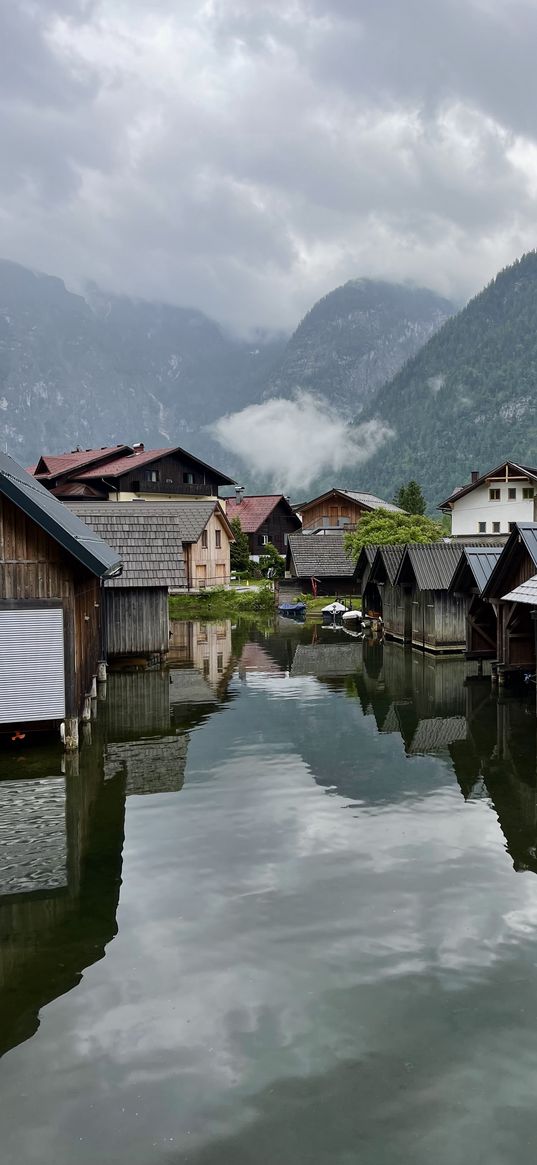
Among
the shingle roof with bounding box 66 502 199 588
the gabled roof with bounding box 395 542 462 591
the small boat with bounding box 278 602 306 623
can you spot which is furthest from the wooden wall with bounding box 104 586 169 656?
the small boat with bounding box 278 602 306 623

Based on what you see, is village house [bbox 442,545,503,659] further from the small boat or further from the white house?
the white house

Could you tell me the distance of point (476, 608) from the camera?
28.0m

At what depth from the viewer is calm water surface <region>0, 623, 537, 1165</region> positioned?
20.8ft

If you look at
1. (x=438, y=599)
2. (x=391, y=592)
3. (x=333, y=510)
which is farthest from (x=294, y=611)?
(x=333, y=510)

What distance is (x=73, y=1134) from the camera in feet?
20.4

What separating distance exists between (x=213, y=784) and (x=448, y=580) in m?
18.7

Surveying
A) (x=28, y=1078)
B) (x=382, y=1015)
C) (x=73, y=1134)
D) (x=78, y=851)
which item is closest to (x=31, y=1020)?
(x=28, y=1078)

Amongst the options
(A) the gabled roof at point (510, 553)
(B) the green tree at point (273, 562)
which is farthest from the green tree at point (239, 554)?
(A) the gabled roof at point (510, 553)

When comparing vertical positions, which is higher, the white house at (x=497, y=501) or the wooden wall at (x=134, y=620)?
the white house at (x=497, y=501)

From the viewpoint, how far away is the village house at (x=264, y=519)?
305 feet

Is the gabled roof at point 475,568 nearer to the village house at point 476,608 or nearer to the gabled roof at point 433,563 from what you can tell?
the village house at point 476,608

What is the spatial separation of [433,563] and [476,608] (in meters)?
4.66

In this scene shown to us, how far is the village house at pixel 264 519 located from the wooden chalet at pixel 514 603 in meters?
66.5

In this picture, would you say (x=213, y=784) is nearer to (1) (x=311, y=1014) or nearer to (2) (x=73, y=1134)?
(1) (x=311, y=1014)
